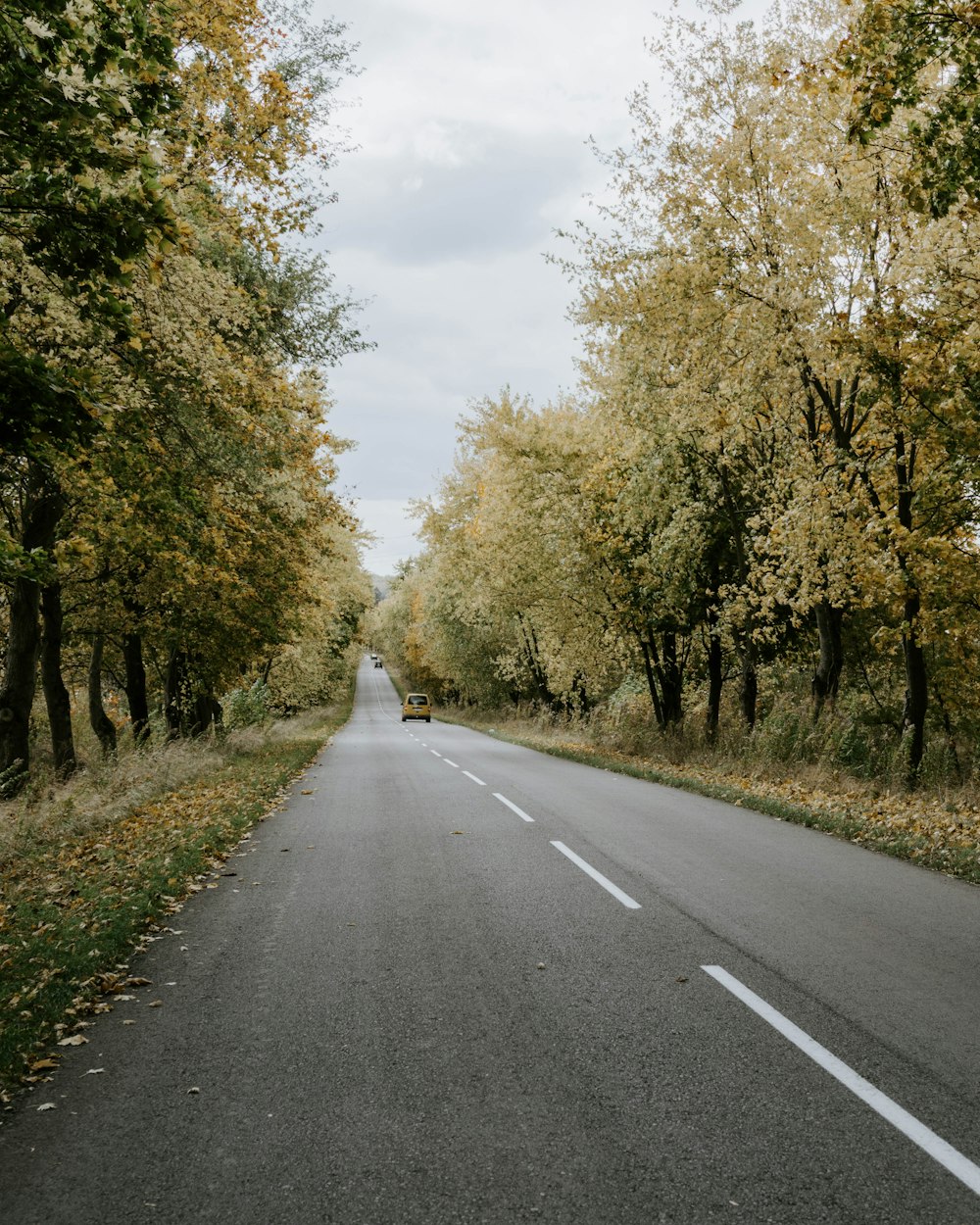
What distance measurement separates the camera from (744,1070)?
157 inches

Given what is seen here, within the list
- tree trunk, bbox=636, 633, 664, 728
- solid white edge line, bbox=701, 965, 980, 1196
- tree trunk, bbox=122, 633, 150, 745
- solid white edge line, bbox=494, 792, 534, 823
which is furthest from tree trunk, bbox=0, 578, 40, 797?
tree trunk, bbox=636, 633, 664, 728

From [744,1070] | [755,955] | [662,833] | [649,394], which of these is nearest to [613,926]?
[755,955]

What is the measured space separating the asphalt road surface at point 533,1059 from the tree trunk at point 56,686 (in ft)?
38.3

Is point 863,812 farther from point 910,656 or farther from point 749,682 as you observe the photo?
point 749,682

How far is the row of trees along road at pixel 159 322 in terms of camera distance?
16.7 feet

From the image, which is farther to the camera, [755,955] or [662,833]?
[662,833]

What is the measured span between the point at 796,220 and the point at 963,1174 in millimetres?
13107

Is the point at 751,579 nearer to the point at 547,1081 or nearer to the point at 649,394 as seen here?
the point at 649,394

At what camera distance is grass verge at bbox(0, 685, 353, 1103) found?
4684mm

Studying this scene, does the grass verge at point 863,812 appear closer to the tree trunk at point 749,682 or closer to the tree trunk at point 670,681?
the tree trunk at point 749,682

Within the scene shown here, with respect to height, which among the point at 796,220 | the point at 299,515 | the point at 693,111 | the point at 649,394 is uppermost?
the point at 693,111

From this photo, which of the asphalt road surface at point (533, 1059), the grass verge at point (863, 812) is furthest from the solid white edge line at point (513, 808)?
the grass verge at point (863, 812)

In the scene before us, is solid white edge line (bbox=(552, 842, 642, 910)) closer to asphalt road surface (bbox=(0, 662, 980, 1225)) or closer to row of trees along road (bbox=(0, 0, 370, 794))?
asphalt road surface (bbox=(0, 662, 980, 1225))

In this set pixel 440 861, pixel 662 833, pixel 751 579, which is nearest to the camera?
pixel 440 861
